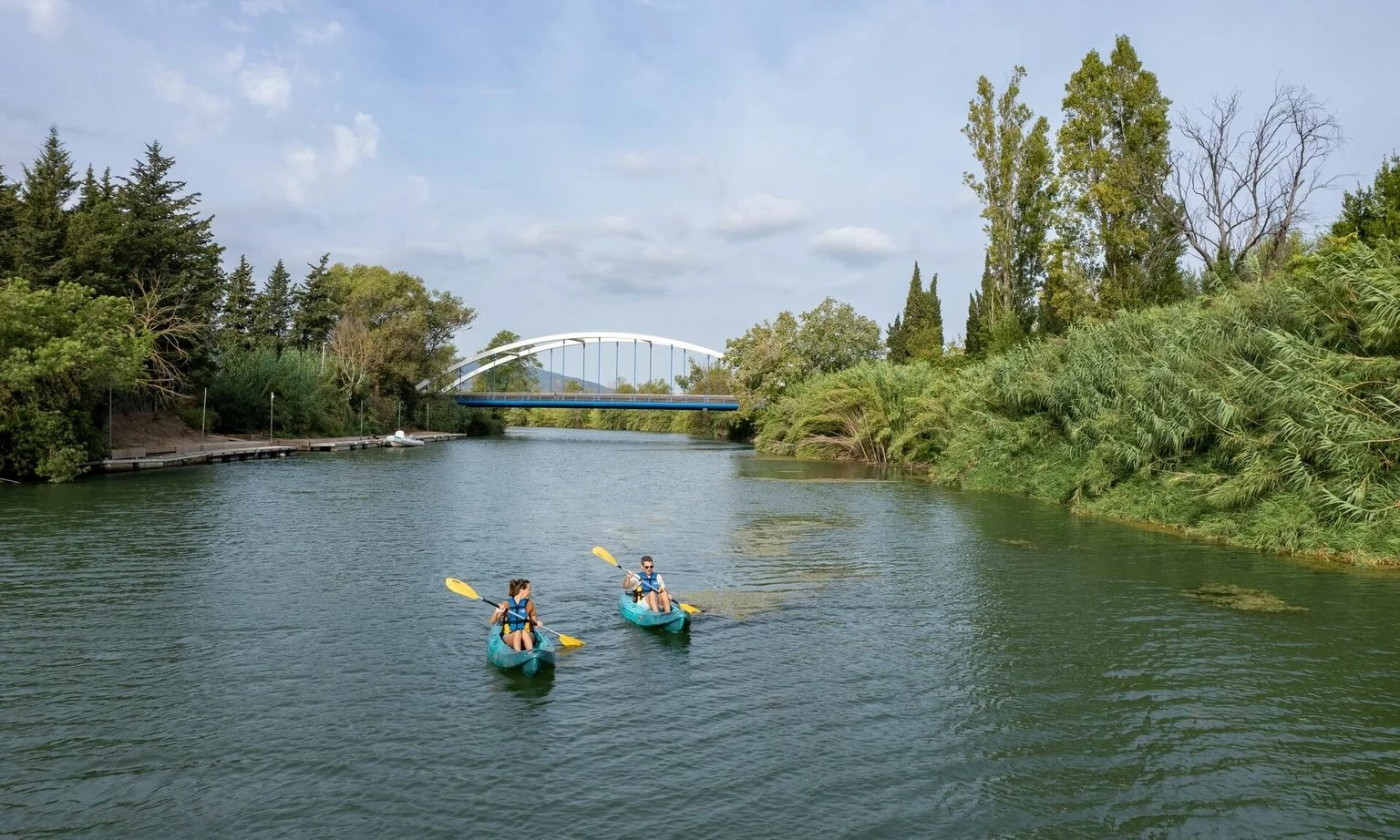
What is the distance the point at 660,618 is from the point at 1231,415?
51.9ft

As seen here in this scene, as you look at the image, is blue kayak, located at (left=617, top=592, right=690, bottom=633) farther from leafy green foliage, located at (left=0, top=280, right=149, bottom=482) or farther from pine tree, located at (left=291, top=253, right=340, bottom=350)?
pine tree, located at (left=291, top=253, right=340, bottom=350)

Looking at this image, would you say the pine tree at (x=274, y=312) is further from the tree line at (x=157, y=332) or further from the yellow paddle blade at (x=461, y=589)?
the yellow paddle blade at (x=461, y=589)

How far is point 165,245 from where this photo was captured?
1785 inches

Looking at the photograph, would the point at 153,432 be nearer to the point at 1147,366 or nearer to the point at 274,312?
the point at 274,312

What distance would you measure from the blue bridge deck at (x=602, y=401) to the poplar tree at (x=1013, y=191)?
3758 centimetres

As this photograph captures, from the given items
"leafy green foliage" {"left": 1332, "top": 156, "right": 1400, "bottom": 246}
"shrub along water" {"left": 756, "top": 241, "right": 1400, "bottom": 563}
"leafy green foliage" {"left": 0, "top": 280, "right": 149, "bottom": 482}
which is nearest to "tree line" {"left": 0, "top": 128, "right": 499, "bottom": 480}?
"leafy green foliage" {"left": 0, "top": 280, "right": 149, "bottom": 482}

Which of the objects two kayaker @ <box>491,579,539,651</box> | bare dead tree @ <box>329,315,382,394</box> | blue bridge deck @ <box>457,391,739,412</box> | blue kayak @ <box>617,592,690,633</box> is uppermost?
bare dead tree @ <box>329,315,382,394</box>

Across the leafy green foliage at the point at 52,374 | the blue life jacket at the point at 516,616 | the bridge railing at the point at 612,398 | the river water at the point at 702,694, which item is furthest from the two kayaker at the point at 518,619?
the bridge railing at the point at 612,398

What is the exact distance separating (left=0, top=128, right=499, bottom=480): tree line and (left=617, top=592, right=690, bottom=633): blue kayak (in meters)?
25.4

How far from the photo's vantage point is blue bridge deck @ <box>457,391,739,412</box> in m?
85.6

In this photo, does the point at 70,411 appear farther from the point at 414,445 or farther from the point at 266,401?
the point at 414,445

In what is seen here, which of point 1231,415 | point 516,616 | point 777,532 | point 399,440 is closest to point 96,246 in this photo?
point 399,440

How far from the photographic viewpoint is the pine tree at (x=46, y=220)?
38.8m

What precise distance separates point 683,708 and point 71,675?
749 cm
